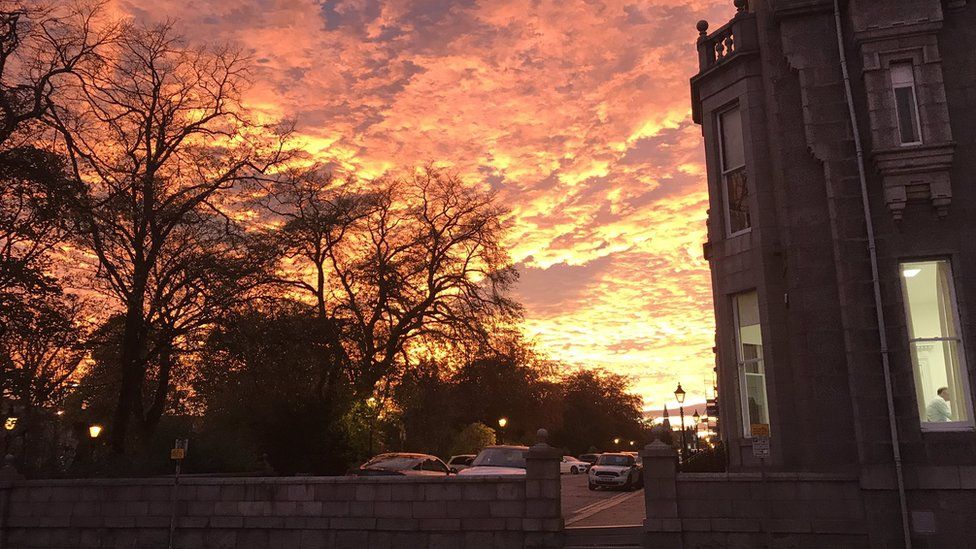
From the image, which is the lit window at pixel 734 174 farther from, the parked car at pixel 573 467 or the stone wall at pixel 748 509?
the parked car at pixel 573 467

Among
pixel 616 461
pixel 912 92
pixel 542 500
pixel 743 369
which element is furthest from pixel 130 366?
pixel 912 92

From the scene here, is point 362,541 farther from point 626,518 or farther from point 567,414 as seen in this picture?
point 567,414

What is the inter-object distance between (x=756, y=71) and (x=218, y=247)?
18425 mm

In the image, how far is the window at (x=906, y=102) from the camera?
13.1 meters

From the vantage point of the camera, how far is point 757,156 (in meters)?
14.9

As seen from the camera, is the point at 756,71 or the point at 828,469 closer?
the point at 828,469

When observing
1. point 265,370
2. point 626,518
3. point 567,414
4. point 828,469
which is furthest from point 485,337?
point 567,414

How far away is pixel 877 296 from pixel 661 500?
5.12m

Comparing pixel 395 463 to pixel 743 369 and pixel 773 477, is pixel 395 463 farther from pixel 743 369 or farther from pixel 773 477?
pixel 773 477

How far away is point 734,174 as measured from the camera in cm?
1570

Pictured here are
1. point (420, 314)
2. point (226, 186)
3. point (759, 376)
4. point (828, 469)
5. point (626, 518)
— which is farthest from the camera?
point (420, 314)

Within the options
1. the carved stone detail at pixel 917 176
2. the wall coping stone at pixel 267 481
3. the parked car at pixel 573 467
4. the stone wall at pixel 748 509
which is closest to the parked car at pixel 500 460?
the wall coping stone at pixel 267 481

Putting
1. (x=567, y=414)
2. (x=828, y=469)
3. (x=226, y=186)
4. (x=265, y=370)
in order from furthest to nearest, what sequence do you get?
(x=567, y=414), (x=226, y=186), (x=265, y=370), (x=828, y=469)

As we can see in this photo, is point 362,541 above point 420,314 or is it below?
below
